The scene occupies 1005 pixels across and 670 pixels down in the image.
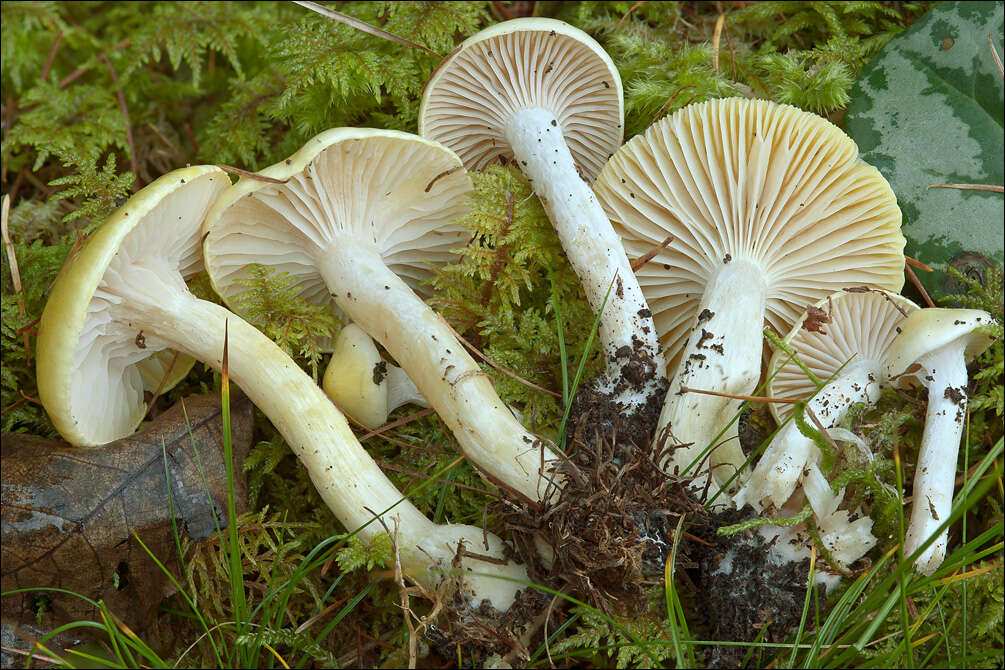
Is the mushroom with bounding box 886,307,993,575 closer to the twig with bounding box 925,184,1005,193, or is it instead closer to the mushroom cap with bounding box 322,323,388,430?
the twig with bounding box 925,184,1005,193

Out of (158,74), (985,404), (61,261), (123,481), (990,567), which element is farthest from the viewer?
(158,74)

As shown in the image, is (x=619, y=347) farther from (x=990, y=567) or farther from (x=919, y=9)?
A: (x=919, y=9)

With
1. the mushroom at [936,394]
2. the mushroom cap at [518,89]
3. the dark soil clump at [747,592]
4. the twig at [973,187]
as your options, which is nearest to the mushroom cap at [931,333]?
the mushroom at [936,394]

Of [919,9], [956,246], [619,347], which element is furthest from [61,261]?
[919,9]

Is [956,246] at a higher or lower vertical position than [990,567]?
higher

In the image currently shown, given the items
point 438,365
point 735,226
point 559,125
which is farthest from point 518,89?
point 438,365

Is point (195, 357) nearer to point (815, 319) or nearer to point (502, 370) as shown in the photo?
point (502, 370)

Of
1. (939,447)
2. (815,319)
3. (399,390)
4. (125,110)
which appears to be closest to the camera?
(939,447)
